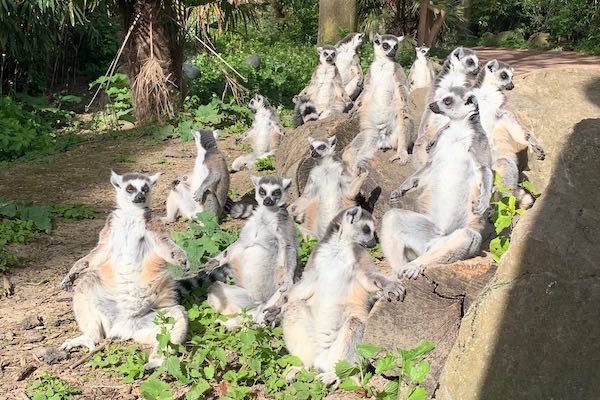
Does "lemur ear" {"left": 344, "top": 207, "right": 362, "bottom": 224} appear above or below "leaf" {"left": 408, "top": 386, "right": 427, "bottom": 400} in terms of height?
above

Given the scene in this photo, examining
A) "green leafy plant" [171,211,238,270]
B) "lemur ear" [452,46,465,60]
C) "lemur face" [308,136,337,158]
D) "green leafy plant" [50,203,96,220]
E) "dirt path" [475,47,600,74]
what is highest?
"lemur ear" [452,46,465,60]

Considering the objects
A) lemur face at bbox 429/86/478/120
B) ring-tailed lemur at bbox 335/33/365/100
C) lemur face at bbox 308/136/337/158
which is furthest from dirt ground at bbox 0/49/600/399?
lemur face at bbox 429/86/478/120

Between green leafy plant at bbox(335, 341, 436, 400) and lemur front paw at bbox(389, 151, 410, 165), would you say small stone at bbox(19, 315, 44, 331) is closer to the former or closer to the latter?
green leafy plant at bbox(335, 341, 436, 400)

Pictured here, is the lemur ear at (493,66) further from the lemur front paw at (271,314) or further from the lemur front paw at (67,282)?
the lemur front paw at (67,282)

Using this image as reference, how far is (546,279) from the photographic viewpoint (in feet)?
9.86

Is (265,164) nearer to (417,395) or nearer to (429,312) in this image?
(429,312)

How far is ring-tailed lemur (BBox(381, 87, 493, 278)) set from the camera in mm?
5117

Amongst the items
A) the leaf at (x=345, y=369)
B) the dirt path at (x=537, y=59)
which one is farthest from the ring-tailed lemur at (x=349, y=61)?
the dirt path at (x=537, y=59)

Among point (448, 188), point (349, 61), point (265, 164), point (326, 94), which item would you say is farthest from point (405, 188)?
point (349, 61)

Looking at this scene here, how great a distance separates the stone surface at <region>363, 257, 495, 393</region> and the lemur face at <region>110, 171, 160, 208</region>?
5.66 ft

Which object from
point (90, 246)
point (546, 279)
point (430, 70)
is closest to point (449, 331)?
point (546, 279)

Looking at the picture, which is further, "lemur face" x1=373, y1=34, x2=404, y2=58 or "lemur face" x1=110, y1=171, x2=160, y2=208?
"lemur face" x1=373, y1=34, x2=404, y2=58

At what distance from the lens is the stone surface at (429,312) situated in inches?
172

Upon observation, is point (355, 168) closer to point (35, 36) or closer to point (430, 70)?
point (430, 70)
